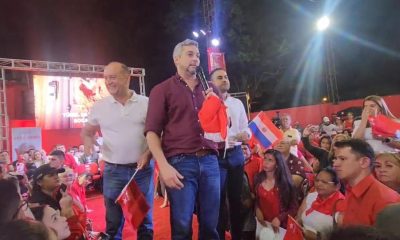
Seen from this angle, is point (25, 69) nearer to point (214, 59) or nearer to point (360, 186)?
point (214, 59)

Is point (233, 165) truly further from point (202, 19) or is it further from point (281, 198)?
point (202, 19)

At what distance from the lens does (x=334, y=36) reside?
19750 millimetres

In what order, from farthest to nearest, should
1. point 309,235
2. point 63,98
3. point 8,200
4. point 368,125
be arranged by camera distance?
point 63,98 < point 368,125 < point 309,235 < point 8,200

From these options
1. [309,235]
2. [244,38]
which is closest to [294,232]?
[309,235]

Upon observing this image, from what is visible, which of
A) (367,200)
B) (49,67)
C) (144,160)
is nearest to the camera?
(367,200)

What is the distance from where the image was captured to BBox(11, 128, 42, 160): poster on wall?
9758mm

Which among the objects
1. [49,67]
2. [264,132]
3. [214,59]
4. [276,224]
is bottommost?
[276,224]

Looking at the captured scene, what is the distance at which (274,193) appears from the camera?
3.71m

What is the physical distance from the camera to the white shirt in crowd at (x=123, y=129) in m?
2.72

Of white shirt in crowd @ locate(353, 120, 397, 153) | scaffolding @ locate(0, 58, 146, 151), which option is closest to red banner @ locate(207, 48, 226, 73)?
scaffolding @ locate(0, 58, 146, 151)

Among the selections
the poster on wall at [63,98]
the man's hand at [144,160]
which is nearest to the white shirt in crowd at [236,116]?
the man's hand at [144,160]

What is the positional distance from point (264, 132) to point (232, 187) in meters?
1.36

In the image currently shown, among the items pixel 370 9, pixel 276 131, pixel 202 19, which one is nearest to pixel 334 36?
pixel 370 9

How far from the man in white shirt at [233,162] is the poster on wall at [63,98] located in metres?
9.63
